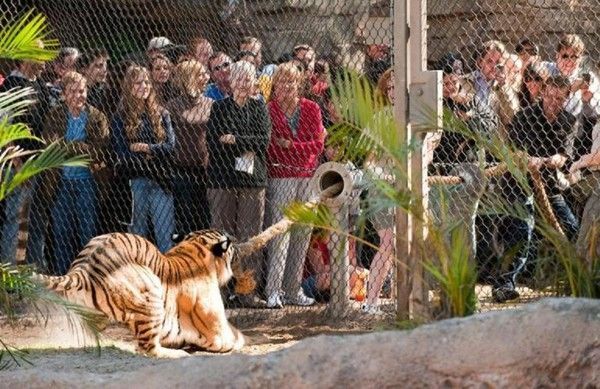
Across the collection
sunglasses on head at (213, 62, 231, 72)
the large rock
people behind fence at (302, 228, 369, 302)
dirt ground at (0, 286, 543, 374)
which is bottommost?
the large rock

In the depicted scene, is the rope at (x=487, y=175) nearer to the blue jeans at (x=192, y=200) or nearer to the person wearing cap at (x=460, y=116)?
the person wearing cap at (x=460, y=116)

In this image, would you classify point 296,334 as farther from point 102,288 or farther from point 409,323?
point 409,323

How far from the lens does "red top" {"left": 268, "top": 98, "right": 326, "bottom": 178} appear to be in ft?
30.7

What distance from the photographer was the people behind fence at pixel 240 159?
31.2ft

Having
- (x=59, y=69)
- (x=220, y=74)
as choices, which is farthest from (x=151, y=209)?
(x=59, y=69)

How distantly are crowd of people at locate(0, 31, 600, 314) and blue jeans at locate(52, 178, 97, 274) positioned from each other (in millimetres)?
11

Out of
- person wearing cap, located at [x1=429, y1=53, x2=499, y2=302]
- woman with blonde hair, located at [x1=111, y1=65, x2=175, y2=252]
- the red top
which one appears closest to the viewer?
person wearing cap, located at [x1=429, y1=53, x2=499, y2=302]

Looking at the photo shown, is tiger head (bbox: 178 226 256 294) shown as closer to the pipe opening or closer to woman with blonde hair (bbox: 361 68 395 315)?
the pipe opening

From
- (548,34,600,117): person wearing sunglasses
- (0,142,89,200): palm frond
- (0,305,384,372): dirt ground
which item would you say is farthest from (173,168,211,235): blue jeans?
(0,142,89,200): palm frond

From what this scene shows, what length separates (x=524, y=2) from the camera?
9359mm

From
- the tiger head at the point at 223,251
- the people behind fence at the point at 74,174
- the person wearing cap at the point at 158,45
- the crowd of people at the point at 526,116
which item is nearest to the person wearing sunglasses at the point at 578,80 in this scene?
the crowd of people at the point at 526,116

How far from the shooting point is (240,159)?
31.3 feet

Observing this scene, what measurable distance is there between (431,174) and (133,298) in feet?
6.44

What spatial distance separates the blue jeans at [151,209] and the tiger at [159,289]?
3.63 feet
